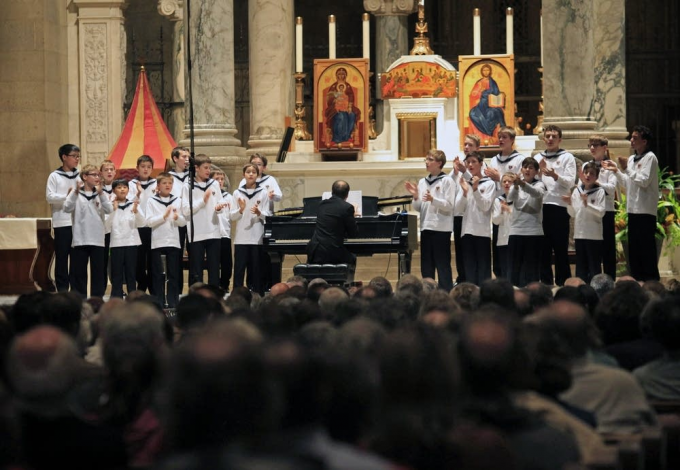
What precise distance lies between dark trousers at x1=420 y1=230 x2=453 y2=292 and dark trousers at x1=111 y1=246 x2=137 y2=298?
2.95 m

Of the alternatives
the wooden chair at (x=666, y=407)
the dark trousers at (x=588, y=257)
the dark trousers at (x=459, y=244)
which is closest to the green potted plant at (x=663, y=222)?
the dark trousers at (x=588, y=257)

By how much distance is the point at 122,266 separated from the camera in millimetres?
12797

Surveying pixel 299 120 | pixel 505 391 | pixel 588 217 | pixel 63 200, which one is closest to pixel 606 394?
pixel 505 391

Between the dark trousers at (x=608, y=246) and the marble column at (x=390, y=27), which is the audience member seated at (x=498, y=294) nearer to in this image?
the dark trousers at (x=608, y=246)

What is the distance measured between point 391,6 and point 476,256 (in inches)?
310

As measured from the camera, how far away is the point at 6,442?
3146 millimetres

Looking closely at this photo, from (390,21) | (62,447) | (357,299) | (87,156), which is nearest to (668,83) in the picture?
(390,21)

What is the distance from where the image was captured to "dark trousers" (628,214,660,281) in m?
11.6

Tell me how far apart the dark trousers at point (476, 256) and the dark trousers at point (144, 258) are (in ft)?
10.9

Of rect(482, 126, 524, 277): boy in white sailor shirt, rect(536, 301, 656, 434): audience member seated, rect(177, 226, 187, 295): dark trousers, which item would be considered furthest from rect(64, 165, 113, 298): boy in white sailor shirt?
rect(536, 301, 656, 434): audience member seated

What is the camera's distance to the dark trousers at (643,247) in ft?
37.9

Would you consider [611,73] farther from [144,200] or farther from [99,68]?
[99,68]

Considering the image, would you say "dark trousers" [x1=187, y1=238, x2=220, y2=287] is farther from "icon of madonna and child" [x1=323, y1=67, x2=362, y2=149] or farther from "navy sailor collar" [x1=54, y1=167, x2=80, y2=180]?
"icon of madonna and child" [x1=323, y1=67, x2=362, y2=149]

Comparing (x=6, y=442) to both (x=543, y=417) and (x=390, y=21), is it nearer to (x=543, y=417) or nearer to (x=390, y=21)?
(x=543, y=417)
